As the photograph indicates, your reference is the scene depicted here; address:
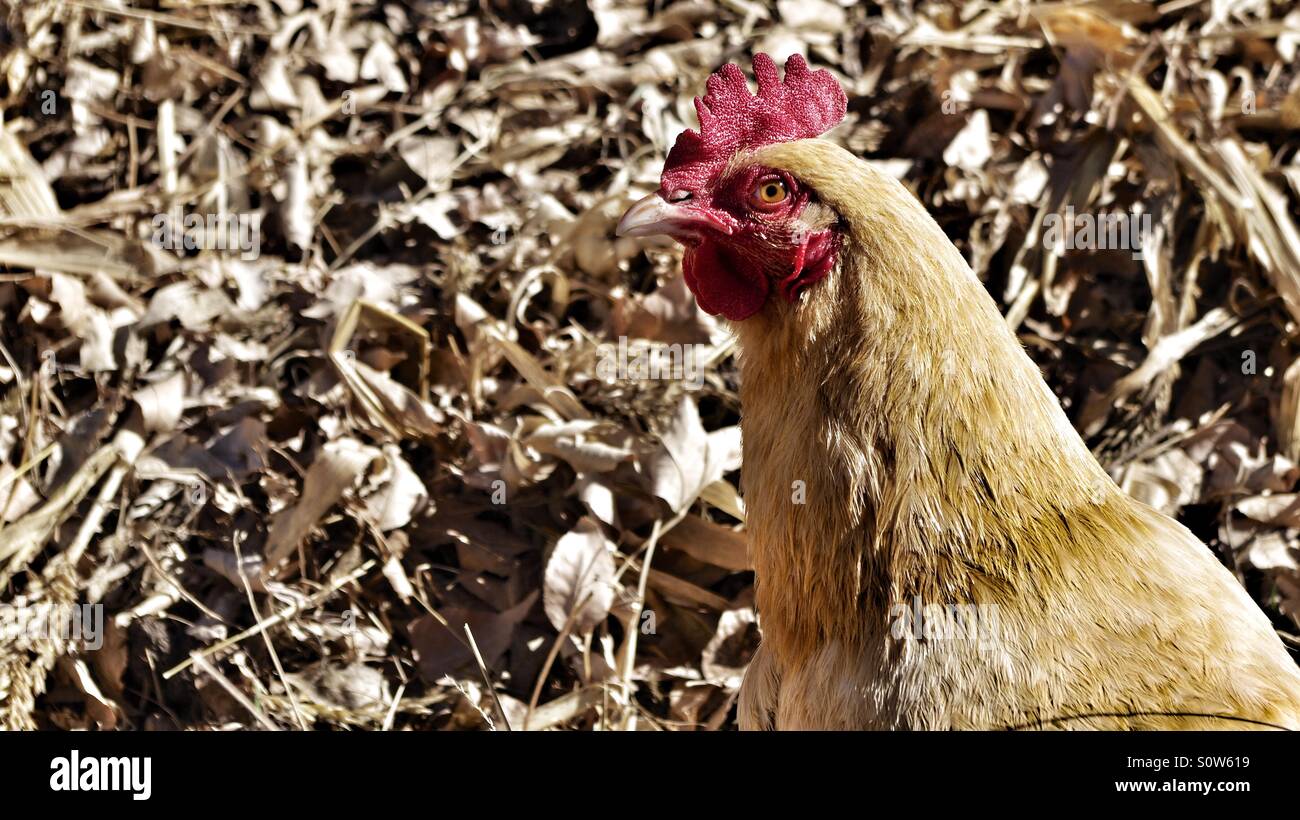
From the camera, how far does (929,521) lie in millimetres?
2240

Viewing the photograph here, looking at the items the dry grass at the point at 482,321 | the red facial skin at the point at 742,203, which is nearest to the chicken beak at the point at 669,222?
the red facial skin at the point at 742,203

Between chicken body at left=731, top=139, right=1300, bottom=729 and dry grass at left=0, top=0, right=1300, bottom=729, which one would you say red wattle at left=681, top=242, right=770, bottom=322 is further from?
dry grass at left=0, top=0, right=1300, bottom=729

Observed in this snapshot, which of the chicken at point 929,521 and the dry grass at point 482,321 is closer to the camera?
the chicken at point 929,521

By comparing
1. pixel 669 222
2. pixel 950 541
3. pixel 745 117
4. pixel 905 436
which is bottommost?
pixel 950 541

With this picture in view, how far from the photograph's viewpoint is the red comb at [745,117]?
2557 mm

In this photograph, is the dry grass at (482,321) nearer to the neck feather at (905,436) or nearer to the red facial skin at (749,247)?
the red facial skin at (749,247)

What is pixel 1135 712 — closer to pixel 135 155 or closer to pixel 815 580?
pixel 815 580

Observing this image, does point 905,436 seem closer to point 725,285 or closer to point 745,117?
point 725,285

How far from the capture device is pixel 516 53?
4426 millimetres

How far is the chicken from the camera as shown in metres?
2.15

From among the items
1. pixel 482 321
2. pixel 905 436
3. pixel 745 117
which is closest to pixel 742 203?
pixel 745 117

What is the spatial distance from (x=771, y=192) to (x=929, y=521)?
68cm

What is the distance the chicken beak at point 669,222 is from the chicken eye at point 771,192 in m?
0.09

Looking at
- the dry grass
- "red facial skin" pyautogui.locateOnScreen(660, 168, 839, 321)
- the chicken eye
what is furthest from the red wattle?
the dry grass
